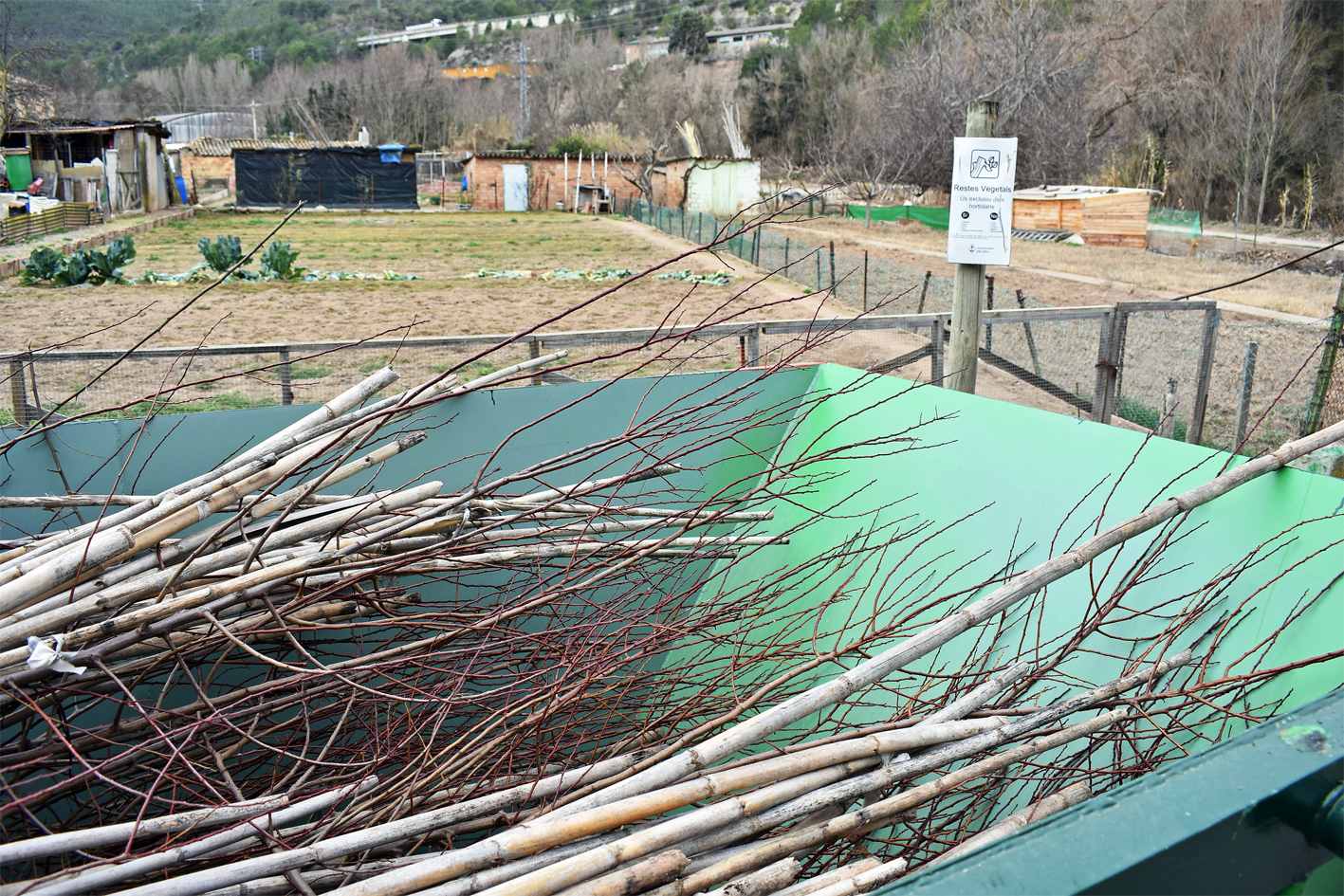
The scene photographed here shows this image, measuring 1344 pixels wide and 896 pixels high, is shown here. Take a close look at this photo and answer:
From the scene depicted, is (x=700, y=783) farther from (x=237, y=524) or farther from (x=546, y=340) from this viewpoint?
(x=546, y=340)

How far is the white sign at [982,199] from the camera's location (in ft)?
17.1

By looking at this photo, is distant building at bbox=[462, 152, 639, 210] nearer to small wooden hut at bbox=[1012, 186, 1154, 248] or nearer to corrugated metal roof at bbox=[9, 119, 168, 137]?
corrugated metal roof at bbox=[9, 119, 168, 137]

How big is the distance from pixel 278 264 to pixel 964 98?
93.3 ft

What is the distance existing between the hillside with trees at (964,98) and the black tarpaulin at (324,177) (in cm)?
873

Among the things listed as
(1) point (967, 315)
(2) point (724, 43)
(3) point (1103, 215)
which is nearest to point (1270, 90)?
(3) point (1103, 215)

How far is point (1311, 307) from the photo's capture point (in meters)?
15.0

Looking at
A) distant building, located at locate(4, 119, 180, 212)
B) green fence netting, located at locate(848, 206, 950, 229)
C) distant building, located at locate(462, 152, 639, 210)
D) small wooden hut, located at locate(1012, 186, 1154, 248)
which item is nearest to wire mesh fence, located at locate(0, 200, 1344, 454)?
small wooden hut, located at locate(1012, 186, 1154, 248)

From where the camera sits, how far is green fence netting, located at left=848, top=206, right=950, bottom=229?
32.5 meters

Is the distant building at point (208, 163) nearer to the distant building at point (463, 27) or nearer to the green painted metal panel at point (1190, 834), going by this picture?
the green painted metal panel at point (1190, 834)

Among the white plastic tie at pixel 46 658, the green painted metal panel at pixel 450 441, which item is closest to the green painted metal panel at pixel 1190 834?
the white plastic tie at pixel 46 658

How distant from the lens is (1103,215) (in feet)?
88.6

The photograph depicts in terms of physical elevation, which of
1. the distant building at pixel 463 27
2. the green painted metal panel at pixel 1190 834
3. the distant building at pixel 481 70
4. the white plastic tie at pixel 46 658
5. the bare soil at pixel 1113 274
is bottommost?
the bare soil at pixel 1113 274

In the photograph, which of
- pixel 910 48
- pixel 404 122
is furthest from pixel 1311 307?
pixel 404 122

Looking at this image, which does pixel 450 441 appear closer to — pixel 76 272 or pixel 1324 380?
pixel 1324 380
